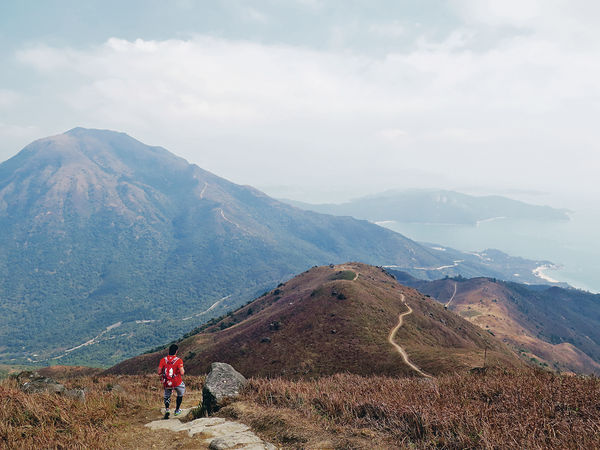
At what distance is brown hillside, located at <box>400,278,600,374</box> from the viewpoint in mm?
89500

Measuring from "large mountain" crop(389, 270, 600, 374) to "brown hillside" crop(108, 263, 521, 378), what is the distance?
4505cm

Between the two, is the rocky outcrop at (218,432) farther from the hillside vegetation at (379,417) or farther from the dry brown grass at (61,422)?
the dry brown grass at (61,422)

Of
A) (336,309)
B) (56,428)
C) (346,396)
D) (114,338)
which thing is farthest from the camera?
(114,338)

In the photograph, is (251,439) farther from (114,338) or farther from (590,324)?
(114,338)

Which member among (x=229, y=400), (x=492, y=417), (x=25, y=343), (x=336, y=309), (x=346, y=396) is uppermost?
(x=492, y=417)

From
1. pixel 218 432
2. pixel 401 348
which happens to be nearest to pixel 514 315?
pixel 401 348

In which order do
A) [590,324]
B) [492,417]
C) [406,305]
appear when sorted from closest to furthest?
[492,417]
[406,305]
[590,324]

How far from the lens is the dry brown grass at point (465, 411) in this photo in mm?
6820

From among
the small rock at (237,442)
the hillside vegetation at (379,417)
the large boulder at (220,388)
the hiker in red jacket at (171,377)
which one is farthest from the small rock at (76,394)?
A: the small rock at (237,442)

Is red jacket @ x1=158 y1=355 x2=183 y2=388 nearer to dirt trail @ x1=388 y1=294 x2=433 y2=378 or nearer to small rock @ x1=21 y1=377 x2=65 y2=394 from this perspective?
small rock @ x1=21 y1=377 x2=65 y2=394

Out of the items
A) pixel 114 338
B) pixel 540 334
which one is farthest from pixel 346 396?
pixel 114 338

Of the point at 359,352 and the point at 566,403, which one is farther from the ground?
the point at 566,403

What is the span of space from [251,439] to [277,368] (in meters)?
33.9

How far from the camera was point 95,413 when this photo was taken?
10.7 metres
